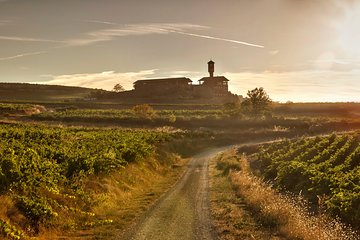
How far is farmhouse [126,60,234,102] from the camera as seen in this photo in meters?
143

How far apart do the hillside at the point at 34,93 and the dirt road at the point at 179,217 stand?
5095 inches

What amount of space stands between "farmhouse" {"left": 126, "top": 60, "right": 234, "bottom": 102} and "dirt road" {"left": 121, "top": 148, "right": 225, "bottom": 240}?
111663 mm

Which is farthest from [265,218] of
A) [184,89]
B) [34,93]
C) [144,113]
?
[34,93]

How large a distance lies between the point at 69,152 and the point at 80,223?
25.2 ft

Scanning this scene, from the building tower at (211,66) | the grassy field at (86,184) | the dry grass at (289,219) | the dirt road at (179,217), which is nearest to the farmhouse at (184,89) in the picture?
the building tower at (211,66)

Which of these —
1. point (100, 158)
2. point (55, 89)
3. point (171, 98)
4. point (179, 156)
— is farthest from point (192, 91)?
point (100, 158)

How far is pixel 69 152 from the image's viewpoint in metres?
25.0

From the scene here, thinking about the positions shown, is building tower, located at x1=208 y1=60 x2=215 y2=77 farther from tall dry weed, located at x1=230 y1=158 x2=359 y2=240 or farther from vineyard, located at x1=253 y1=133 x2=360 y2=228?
tall dry weed, located at x1=230 y1=158 x2=359 y2=240

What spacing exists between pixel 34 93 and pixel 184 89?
66741 millimetres

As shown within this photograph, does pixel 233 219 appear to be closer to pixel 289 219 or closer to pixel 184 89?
pixel 289 219

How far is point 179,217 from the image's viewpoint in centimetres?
2014

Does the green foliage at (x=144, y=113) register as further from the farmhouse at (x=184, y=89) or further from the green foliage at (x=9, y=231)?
the green foliage at (x=9, y=231)

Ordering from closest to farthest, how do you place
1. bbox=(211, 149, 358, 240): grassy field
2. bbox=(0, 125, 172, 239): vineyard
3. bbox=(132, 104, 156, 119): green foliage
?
bbox=(0, 125, 172, 239): vineyard → bbox=(211, 149, 358, 240): grassy field → bbox=(132, 104, 156, 119): green foliage

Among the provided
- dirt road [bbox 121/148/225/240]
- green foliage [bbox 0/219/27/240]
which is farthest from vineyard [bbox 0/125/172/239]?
dirt road [bbox 121/148/225/240]
